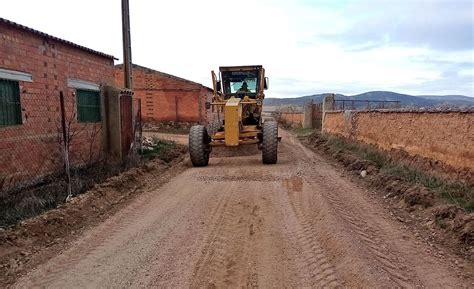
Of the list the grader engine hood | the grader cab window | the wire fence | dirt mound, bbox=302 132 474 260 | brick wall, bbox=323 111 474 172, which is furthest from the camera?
the grader cab window

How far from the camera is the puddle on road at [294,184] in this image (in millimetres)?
7820

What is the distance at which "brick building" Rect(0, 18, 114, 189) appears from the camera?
308 inches

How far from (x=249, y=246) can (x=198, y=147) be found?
21.0 feet

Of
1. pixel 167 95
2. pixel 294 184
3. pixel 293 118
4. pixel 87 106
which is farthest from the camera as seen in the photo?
pixel 293 118

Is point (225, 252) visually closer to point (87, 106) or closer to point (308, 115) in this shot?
point (87, 106)

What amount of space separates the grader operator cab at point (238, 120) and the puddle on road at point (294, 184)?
2.12 m

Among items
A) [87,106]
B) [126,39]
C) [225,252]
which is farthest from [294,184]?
[126,39]

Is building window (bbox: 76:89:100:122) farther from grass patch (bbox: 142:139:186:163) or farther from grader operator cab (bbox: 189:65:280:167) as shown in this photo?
grader operator cab (bbox: 189:65:280:167)

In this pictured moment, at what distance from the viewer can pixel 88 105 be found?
1125 cm

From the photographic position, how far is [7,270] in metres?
4.24

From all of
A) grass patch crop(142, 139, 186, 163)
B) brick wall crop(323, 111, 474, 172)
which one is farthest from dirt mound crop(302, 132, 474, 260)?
grass patch crop(142, 139, 186, 163)

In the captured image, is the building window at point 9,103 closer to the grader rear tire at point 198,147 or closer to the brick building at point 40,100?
the brick building at point 40,100

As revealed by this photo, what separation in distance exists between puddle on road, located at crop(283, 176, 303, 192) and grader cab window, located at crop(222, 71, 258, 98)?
5.23 meters

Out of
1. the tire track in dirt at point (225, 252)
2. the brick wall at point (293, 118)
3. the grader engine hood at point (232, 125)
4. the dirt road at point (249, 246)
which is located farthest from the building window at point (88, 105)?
the brick wall at point (293, 118)
